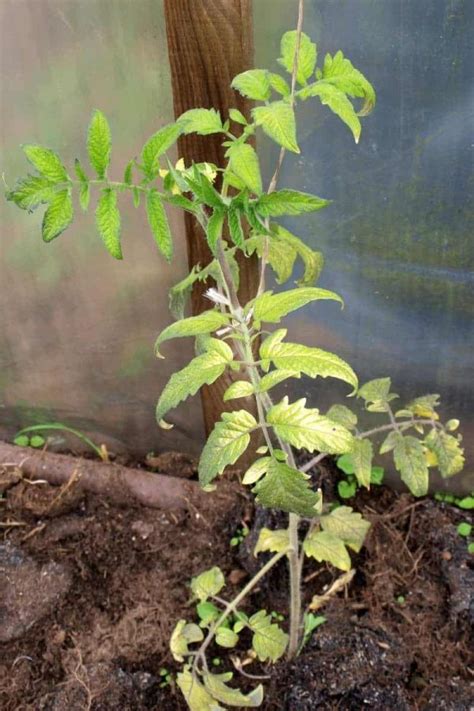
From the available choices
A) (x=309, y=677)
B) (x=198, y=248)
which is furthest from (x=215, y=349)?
(x=309, y=677)

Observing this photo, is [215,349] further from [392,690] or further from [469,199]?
[392,690]

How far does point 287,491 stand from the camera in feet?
3.17

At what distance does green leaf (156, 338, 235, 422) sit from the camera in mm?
951

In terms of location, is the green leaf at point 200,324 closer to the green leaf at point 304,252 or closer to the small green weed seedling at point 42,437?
the green leaf at point 304,252

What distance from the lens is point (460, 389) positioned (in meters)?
1.81

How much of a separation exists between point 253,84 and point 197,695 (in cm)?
116

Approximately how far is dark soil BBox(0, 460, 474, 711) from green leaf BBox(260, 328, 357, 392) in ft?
2.98

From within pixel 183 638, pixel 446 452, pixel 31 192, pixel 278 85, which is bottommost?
pixel 183 638

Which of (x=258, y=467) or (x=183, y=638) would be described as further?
(x=183, y=638)

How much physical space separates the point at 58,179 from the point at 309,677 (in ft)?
3.90

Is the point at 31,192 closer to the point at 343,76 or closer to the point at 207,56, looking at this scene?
the point at 343,76

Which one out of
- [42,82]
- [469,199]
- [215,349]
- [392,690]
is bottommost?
[392,690]

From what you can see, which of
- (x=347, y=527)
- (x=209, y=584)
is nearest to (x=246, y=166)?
(x=347, y=527)

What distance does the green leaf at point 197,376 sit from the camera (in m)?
0.95
